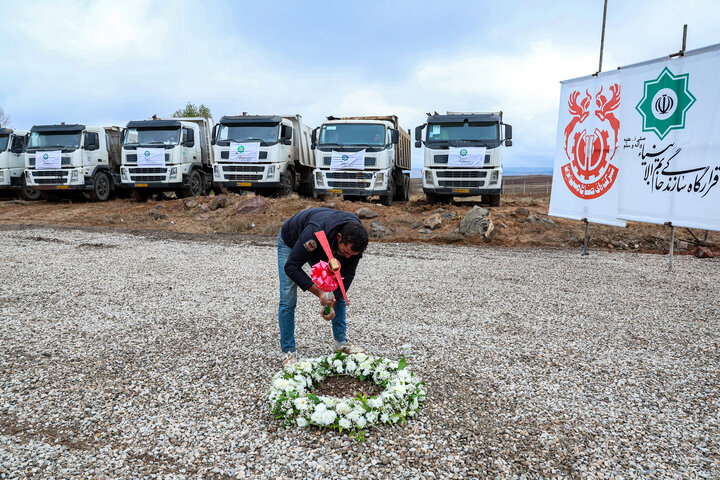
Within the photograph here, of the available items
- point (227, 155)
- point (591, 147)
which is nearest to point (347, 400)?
point (591, 147)

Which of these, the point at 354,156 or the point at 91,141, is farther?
the point at 91,141

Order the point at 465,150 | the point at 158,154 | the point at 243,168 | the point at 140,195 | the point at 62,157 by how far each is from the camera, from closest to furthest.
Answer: the point at 465,150
the point at 243,168
the point at 158,154
the point at 62,157
the point at 140,195

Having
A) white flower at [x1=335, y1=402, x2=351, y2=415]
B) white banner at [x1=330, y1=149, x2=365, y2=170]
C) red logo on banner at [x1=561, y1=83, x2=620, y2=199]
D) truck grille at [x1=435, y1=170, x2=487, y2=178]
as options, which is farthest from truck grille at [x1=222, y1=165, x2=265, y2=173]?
white flower at [x1=335, y1=402, x2=351, y2=415]

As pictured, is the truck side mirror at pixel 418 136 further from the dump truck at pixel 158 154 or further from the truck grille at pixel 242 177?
the dump truck at pixel 158 154

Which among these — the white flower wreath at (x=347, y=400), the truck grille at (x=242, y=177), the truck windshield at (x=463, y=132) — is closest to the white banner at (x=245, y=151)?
the truck grille at (x=242, y=177)

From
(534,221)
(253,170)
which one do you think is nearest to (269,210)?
(253,170)

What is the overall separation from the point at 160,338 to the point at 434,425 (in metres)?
3.11

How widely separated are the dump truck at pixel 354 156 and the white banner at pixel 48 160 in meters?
10.4

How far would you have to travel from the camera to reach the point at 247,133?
17188mm

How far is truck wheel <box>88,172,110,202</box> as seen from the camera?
20094 millimetres

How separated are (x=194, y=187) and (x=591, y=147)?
1487 cm

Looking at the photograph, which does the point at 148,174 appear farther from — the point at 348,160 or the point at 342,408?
the point at 342,408

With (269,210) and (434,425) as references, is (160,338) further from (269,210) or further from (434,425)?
(269,210)

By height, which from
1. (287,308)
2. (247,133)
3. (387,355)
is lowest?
(387,355)
